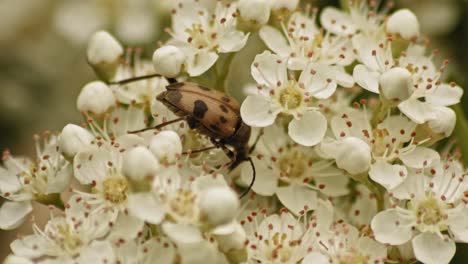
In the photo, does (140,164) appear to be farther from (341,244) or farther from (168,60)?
(341,244)

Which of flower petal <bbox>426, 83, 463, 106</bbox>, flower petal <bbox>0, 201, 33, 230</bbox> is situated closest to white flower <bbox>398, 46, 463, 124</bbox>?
flower petal <bbox>426, 83, 463, 106</bbox>

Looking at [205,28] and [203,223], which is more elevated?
[205,28]

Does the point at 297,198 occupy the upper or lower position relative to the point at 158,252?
lower

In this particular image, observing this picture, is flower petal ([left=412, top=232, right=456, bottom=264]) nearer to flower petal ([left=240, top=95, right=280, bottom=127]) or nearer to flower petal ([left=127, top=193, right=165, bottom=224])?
flower petal ([left=240, top=95, right=280, bottom=127])

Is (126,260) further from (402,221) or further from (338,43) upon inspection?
(338,43)

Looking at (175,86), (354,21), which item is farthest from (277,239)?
(354,21)

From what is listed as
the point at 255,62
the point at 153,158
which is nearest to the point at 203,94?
the point at 255,62
